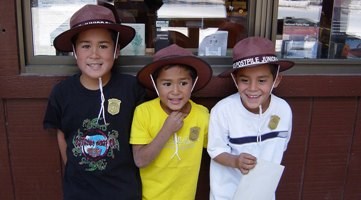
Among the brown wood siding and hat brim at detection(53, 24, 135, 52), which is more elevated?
hat brim at detection(53, 24, 135, 52)

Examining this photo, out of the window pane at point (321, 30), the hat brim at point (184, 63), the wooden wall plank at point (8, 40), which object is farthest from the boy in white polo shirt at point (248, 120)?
the wooden wall plank at point (8, 40)

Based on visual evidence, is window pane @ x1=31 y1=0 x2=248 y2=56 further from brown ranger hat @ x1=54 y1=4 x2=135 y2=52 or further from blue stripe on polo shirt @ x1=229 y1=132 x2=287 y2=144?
blue stripe on polo shirt @ x1=229 y1=132 x2=287 y2=144

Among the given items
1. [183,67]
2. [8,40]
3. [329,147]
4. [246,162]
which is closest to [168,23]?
[183,67]

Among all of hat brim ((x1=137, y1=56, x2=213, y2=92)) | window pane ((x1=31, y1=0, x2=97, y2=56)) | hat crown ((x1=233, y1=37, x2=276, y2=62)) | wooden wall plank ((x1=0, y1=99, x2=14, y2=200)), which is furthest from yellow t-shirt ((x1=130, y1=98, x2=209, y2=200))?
wooden wall plank ((x1=0, y1=99, x2=14, y2=200))

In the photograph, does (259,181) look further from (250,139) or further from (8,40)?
(8,40)

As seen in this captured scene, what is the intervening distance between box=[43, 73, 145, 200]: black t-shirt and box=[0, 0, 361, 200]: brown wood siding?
0.27 metres

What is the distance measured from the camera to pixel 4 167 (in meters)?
2.30

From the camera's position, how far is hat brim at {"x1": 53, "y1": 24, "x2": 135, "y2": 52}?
6.11ft

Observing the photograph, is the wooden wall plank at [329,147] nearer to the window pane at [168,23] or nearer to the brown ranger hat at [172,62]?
the window pane at [168,23]

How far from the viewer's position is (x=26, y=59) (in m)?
2.21

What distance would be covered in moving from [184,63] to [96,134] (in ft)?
1.61

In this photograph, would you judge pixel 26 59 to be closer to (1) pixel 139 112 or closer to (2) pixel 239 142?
(1) pixel 139 112

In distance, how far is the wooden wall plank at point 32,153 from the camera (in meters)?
2.23

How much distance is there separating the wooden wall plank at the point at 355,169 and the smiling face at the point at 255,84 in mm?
786
